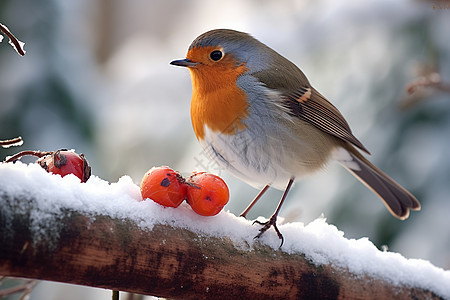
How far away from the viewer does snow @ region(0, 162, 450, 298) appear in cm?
91

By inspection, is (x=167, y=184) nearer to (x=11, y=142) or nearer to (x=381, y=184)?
(x=11, y=142)

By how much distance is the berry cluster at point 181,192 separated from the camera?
1.16 metres

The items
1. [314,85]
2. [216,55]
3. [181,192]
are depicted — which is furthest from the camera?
[314,85]

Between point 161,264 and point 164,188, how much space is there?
20cm

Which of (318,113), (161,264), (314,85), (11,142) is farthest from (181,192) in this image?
(314,85)

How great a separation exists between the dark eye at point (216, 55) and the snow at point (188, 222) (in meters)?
0.61

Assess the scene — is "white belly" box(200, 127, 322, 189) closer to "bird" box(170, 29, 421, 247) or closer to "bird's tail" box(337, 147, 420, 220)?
"bird" box(170, 29, 421, 247)

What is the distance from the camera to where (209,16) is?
4.31 meters

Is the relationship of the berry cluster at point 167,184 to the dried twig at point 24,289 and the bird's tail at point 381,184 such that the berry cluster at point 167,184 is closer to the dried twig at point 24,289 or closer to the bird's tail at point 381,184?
the dried twig at point 24,289

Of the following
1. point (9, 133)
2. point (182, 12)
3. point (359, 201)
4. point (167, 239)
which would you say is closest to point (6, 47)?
point (9, 133)

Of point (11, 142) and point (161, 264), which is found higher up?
point (11, 142)

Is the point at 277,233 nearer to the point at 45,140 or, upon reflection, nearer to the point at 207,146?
the point at 207,146

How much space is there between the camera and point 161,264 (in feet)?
3.35

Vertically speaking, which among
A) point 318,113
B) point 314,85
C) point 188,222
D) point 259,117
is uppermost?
point 314,85
